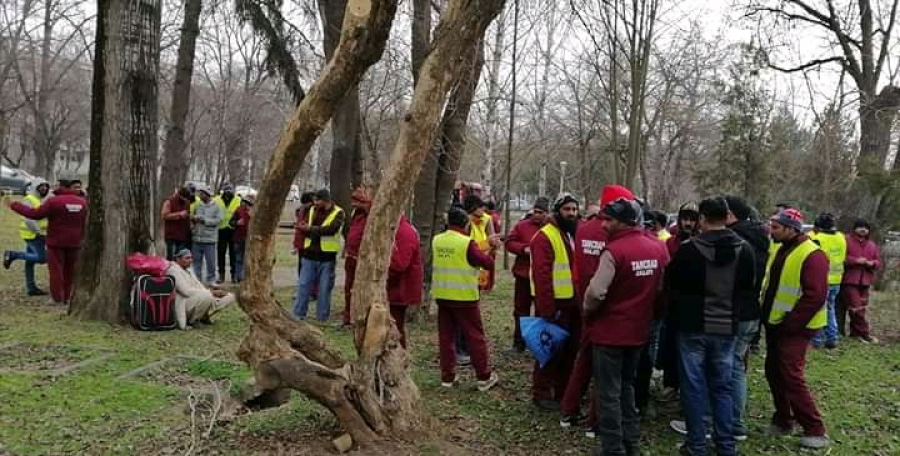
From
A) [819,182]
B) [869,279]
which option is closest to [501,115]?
[819,182]

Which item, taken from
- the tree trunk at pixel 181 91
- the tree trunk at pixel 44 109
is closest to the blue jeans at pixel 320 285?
the tree trunk at pixel 181 91

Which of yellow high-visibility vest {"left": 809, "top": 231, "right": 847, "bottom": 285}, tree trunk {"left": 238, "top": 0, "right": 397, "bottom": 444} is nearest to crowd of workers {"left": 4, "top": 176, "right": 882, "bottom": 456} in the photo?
tree trunk {"left": 238, "top": 0, "right": 397, "bottom": 444}

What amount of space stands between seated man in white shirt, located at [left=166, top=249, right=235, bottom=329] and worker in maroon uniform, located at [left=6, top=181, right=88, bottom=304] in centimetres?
163

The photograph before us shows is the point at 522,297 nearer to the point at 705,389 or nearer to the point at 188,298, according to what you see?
the point at 705,389

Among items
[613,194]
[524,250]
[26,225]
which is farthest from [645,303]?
[26,225]

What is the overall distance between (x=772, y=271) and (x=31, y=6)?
33.0 metres

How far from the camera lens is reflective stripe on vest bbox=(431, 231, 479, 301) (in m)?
6.42

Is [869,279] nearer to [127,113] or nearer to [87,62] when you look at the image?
[127,113]

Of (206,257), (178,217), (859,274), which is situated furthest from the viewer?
(206,257)

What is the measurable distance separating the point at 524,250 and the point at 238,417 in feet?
12.8

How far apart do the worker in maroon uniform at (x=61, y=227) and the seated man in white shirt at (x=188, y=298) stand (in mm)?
1632

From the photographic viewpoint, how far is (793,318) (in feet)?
18.3

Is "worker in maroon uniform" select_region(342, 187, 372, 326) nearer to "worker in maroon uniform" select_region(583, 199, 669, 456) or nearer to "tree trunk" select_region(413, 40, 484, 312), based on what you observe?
"tree trunk" select_region(413, 40, 484, 312)

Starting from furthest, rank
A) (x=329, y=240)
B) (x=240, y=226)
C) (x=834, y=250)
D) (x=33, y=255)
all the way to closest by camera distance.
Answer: (x=240, y=226)
(x=33, y=255)
(x=834, y=250)
(x=329, y=240)
